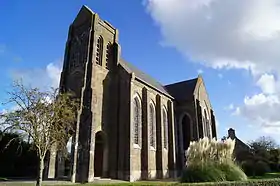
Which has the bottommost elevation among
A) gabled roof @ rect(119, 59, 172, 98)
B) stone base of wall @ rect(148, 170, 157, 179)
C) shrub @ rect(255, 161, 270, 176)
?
stone base of wall @ rect(148, 170, 157, 179)

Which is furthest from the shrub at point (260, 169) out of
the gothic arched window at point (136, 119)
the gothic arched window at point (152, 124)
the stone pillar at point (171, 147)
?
the gothic arched window at point (136, 119)

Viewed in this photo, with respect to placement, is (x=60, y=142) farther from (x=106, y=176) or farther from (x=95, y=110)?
(x=106, y=176)

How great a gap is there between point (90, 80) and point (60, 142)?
361 inches

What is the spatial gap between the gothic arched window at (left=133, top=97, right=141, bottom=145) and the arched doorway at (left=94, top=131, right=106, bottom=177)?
3666 millimetres

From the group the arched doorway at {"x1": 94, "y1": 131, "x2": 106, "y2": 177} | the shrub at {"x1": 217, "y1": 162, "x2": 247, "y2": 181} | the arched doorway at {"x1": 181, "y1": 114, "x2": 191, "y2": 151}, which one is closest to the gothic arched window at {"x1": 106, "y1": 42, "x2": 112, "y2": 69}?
Answer: the arched doorway at {"x1": 94, "y1": 131, "x2": 106, "y2": 177}

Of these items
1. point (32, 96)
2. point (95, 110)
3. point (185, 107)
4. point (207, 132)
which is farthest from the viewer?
point (207, 132)

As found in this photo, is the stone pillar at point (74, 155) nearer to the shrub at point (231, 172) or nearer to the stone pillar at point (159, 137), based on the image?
the stone pillar at point (159, 137)

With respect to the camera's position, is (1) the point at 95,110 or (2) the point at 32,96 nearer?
(2) the point at 32,96

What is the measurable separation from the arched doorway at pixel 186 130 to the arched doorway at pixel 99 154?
15404 mm

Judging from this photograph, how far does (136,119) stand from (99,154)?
5766mm

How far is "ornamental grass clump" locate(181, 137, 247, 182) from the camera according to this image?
521 inches

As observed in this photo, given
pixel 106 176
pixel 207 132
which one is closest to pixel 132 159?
pixel 106 176

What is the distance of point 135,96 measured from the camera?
2850cm

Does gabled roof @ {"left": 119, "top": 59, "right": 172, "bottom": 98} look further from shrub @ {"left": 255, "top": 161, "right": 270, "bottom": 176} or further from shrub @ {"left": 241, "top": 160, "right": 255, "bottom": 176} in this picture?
shrub @ {"left": 255, "top": 161, "right": 270, "bottom": 176}
